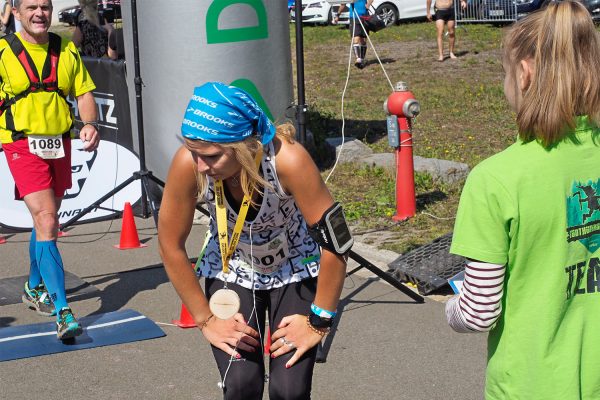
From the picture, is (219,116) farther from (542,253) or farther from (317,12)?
(317,12)

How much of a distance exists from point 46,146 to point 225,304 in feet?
10.3

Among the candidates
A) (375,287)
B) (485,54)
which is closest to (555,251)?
(375,287)

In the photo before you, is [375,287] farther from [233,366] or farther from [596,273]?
[596,273]

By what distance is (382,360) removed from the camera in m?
5.47

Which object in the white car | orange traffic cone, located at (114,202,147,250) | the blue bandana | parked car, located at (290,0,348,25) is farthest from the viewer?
parked car, located at (290,0,348,25)

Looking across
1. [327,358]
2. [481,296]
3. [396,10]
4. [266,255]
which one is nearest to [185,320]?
[327,358]

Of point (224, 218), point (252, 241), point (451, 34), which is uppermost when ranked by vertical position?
point (451, 34)

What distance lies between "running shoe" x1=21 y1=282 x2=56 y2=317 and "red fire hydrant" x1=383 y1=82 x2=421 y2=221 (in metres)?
3.13

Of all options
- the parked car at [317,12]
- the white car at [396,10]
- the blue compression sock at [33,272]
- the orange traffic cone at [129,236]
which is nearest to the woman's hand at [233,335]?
the blue compression sock at [33,272]

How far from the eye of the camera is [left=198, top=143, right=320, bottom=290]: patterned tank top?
3.54 m

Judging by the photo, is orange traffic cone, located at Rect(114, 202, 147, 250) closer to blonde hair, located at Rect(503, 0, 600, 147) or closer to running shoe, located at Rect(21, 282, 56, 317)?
running shoe, located at Rect(21, 282, 56, 317)

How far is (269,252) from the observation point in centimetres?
360

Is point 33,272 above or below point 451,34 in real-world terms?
below

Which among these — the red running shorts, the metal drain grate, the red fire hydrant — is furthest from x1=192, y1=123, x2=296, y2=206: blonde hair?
the red fire hydrant
